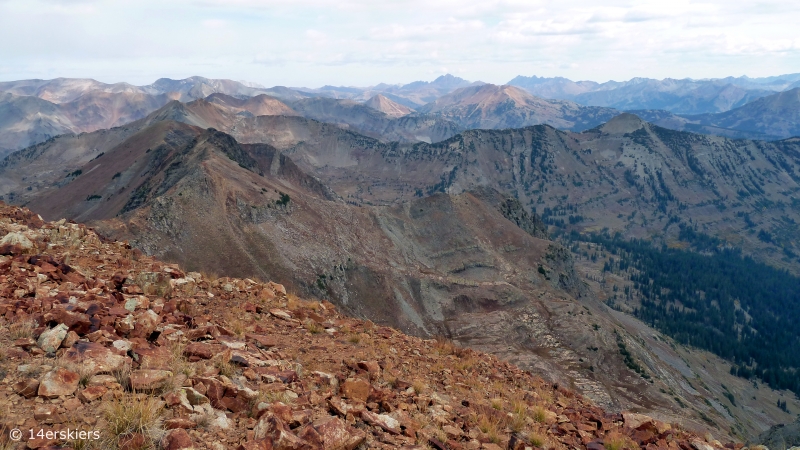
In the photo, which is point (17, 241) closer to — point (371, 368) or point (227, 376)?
point (227, 376)

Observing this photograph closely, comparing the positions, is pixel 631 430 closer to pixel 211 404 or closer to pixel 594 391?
pixel 211 404

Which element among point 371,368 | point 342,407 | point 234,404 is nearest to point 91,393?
→ point 234,404

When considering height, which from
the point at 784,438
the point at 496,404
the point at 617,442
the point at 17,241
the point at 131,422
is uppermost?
the point at 17,241

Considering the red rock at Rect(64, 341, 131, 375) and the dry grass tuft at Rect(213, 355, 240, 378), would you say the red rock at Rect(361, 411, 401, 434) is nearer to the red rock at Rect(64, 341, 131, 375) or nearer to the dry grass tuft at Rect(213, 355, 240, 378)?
the dry grass tuft at Rect(213, 355, 240, 378)

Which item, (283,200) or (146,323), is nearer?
(146,323)

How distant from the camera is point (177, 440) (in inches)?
268

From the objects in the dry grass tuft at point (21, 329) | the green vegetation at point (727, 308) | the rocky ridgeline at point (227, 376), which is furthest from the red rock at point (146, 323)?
the green vegetation at point (727, 308)

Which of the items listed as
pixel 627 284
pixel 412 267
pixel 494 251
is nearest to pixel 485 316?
pixel 412 267

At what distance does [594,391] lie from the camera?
171ft

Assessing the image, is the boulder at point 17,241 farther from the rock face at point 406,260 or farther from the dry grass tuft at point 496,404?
the rock face at point 406,260

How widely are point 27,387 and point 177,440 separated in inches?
111

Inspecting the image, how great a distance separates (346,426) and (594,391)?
2031 inches

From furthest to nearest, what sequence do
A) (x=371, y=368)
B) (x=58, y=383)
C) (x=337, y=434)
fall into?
(x=371, y=368)
(x=337, y=434)
(x=58, y=383)

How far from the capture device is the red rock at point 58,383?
7305 mm
